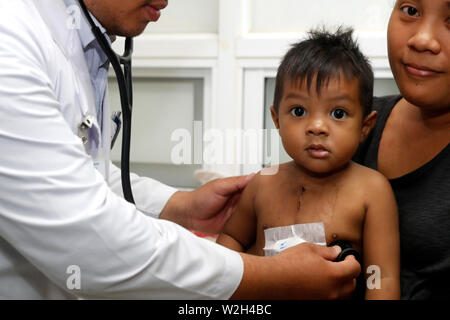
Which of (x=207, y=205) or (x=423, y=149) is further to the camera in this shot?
(x=207, y=205)

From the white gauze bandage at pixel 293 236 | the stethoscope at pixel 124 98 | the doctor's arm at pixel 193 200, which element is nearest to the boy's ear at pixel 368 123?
the white gauze bandage at pixel 293 236

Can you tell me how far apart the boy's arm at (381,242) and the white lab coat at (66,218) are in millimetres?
291

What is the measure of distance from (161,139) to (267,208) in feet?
3.09

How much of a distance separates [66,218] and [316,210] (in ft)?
1.69

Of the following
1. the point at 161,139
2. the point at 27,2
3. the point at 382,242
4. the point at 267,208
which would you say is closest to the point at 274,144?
the point at 161,139

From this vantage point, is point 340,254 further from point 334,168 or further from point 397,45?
point 397,45

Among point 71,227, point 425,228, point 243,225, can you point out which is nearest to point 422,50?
point 425,228

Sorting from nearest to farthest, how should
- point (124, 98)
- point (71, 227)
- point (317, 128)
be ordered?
point (71, 227) → point (317, 128) → point (124, 98)

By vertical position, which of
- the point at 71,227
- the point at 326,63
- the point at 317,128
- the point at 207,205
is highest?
the point at 326,63

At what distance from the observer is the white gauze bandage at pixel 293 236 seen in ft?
3.45

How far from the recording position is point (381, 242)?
1.00 metres

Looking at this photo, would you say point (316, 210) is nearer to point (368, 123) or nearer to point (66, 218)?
point (368, 123)

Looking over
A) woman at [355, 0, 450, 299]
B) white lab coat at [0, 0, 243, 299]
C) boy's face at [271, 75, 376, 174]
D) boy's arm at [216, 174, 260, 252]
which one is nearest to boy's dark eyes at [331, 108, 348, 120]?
boy's face at [271, 75, 376, 174]

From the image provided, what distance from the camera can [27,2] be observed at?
945mm
